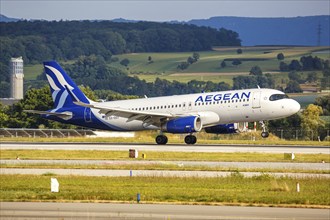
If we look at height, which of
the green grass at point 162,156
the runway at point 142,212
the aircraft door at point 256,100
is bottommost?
the runway at point 142,212

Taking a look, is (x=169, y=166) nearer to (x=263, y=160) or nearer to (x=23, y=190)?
(x=263, y=160)

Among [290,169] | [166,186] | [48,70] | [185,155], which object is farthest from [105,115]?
[166,186]

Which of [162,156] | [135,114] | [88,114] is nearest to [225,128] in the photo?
[135,114]

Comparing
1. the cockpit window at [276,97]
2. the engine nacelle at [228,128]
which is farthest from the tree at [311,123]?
the cockpit window at [276,97]

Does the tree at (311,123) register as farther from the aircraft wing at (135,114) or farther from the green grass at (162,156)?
the green grass at (162,156)

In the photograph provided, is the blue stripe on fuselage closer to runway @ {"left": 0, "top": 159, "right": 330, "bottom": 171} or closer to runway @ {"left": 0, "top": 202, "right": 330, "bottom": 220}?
runway @ {"left": 0, "top": 159, "right": 330, "bottom": 171}

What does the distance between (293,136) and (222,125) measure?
21156 mm

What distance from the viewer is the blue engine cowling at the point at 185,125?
63906 millimetres

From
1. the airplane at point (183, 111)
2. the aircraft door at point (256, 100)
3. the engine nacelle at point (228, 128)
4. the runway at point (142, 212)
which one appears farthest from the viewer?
the engine nacelle at point (228, 128)

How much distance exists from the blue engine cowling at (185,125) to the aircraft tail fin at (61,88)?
8559mm

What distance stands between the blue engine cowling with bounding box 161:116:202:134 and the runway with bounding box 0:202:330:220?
32.4 meters

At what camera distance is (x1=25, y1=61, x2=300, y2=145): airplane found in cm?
6406

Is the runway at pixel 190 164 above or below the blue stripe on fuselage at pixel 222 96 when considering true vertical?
below

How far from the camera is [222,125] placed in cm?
6631
